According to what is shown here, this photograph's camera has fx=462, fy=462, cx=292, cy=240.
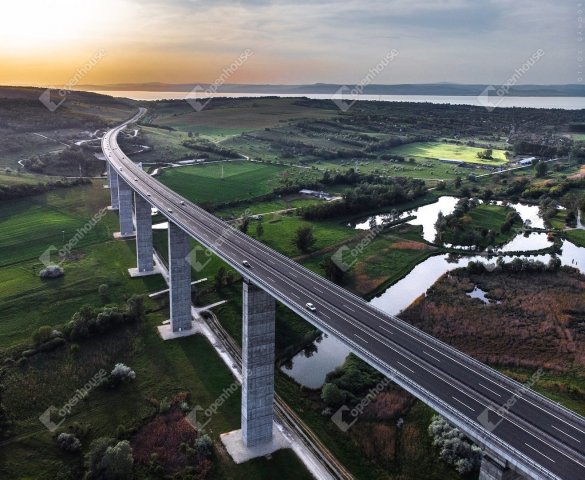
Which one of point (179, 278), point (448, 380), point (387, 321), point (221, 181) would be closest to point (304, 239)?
point (179, 278)

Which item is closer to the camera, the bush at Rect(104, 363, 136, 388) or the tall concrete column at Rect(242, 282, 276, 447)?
the tall concrete column at Rect(242, 282, 276, 447)

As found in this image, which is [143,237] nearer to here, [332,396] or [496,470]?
[332,396]

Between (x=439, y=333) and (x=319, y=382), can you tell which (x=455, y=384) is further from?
(x=439, y=333)

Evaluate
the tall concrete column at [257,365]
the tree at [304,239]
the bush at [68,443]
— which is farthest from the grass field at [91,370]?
the tree at [304,239]

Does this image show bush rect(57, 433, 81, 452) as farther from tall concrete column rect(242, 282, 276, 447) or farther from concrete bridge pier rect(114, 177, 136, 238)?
concrete bridge pier rect(114, 177, 136, 238)

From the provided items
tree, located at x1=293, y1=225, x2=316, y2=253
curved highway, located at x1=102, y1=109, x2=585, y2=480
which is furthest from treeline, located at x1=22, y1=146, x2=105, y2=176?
curved highway, located at x1=102, y1=109, x2=585, y2=480
